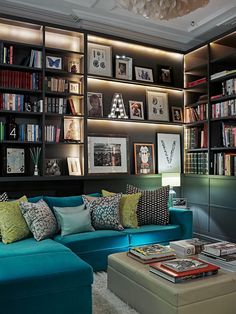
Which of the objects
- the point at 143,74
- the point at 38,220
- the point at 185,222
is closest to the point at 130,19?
the point at 143,74

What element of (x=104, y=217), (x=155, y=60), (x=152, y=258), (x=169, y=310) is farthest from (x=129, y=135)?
Answer: (x=169, y=310)

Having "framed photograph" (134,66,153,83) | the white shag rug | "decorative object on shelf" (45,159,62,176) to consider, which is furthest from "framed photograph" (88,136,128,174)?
the white shag rug

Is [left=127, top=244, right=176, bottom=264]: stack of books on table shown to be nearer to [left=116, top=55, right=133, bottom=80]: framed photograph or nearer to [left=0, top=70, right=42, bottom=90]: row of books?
[left=0, top=70, right=42, bottom=90]: row of books

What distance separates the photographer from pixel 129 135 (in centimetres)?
479

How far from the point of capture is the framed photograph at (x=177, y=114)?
5.08 meters

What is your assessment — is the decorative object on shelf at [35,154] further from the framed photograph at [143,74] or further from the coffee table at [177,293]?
the coffee table at [177,293]

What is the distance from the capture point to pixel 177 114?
16.8ft

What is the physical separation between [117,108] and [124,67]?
0.62 m

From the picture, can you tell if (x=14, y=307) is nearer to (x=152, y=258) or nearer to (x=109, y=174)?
(x=152, y=258)

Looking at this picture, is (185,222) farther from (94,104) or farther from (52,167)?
(94,104)

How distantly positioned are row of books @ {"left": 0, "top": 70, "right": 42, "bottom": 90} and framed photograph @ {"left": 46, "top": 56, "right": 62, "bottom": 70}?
0.69ft

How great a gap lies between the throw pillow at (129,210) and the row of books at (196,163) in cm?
139

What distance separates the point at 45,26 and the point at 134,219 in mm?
2635

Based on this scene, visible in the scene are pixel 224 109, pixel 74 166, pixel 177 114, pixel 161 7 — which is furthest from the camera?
pixel 177 114
